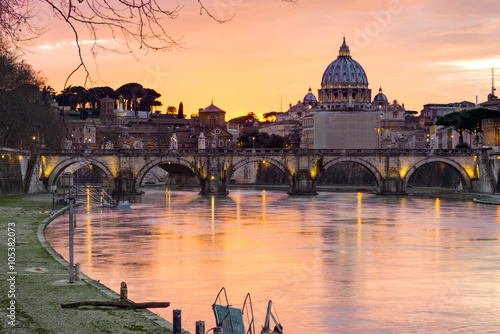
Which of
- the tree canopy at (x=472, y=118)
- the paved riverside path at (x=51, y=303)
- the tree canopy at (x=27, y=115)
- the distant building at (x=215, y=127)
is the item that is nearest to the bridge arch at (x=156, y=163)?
the tree canopy at (x=27, y=115)

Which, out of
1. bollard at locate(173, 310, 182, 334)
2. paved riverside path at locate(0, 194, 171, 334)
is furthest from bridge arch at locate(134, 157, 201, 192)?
bollard at locate(173, 310, 182, 334)

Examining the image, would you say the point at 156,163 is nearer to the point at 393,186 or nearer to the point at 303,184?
the point at 303,184

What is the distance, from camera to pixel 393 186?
95.2 meters

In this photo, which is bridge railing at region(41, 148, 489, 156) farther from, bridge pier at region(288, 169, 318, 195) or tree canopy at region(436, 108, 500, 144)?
tree canopy at region(436, 108, 500, 144)

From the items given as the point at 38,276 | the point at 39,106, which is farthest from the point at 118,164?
the point at 38,276

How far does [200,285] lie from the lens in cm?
2566

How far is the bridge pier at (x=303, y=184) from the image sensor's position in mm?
96375

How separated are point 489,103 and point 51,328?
117208mm

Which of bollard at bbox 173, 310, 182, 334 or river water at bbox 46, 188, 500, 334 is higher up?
bollard at bbox 173, 310, 182, 334

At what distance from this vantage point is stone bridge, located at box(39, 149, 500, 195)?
94875 millimetres

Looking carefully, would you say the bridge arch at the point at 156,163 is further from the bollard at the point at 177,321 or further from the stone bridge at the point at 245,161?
the bollard at the point at 177,321

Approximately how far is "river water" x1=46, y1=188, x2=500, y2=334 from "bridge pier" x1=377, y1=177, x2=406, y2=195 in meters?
34.1

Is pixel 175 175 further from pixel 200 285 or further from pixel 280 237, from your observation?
pixel 200 285

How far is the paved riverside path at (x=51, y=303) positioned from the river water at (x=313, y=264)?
2.37m
